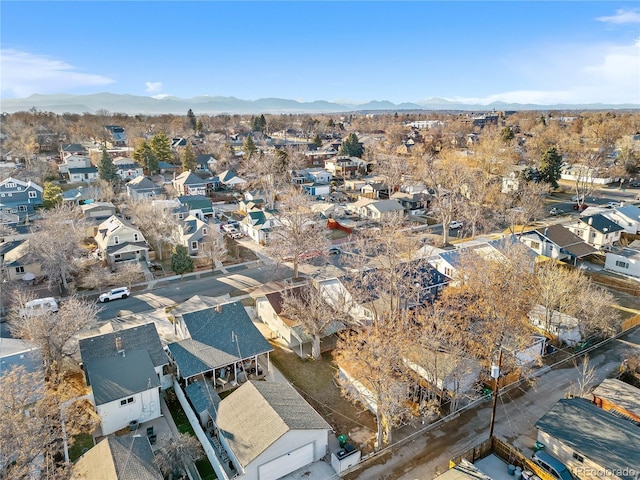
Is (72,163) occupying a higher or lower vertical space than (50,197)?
higher

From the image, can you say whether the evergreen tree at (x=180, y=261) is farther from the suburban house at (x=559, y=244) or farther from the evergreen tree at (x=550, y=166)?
Result: the evergreen tree at (x=550, y=166)

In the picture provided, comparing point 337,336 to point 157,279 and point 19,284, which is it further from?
point 19,284

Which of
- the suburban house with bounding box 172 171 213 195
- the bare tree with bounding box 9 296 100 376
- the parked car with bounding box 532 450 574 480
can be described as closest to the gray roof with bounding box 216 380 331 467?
the parked car with bounding box 532 450 574 480

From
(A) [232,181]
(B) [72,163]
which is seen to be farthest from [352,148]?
(B) [72,163]

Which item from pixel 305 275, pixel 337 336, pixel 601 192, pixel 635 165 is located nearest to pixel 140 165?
pixel 305 275

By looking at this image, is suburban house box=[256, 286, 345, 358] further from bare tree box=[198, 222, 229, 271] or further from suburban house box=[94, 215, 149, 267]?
suburban house box=[94, 215, 149, 267]

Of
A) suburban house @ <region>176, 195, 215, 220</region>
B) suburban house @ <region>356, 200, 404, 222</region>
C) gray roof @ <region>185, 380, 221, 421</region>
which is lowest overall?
gray roof @ <region>185, 380, 221, 421</region>

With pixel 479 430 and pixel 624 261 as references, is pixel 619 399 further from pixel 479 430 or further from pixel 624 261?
pixel 624 261
